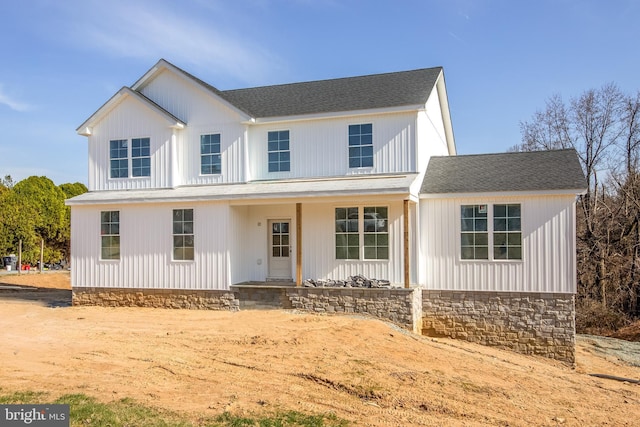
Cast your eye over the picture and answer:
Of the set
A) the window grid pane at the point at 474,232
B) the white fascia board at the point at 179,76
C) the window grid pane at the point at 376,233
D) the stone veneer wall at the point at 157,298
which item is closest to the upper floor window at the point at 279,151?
the white fascia board at the point at 179,76

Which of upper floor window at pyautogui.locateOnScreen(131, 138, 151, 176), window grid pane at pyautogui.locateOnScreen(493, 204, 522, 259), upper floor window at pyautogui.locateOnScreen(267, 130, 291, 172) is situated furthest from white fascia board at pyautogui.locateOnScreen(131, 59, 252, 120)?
window grid pane at pyautogui.locateOnScreen(493, 204, 522, 259)

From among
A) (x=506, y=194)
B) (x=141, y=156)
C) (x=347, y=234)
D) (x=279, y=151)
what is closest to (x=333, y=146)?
(x=279, y=151)

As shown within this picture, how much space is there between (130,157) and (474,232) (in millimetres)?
11115

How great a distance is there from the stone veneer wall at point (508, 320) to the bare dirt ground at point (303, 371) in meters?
0.50

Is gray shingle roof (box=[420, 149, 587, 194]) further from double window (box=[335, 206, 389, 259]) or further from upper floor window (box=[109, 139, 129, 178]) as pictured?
upper floor window (box=[109, 139, 129, 178])

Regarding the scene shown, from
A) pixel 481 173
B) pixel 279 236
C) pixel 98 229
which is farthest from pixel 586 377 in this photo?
pixel 98 229

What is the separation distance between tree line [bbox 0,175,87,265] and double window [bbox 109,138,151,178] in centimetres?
1737

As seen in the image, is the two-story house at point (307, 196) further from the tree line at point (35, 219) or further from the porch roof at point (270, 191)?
the tree line at point (35, 219)

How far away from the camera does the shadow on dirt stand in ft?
→ 61.3

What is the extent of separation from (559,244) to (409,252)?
12.8ft

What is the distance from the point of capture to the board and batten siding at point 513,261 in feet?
45.8

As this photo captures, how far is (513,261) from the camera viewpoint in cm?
1436

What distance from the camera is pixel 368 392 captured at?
27.4ft

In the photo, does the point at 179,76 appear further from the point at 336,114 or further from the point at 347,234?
the point at 347,234
